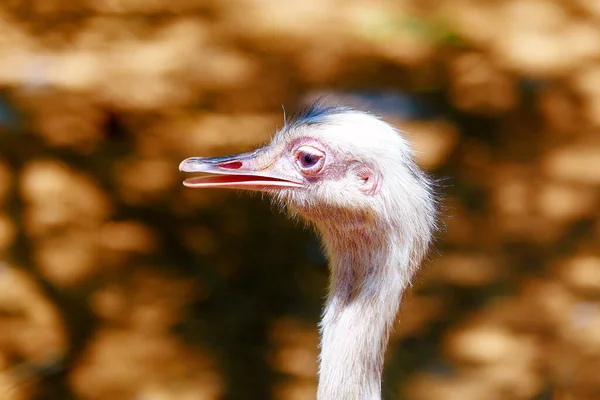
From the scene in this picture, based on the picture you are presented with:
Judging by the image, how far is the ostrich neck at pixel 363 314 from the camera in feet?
5.61

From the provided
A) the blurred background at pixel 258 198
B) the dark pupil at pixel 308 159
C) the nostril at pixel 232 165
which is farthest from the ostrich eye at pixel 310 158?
the blurred background at pixel 258 198

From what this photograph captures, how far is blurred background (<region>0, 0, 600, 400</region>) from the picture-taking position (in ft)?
8.60

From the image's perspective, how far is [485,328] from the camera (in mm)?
2719

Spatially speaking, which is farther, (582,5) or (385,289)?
(582,5)

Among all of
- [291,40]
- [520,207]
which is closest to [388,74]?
[291,40]

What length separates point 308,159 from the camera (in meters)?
1.77

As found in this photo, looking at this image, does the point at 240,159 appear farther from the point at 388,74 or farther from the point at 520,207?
the point at 520,207

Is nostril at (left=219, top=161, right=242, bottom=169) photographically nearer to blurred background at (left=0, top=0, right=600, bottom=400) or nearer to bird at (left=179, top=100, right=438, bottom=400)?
bird at (left=179, top=100, right=438, bottom=400)

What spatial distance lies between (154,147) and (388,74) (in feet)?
2.33

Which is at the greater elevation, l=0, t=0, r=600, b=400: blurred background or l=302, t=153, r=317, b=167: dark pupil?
l=0, t=0, r=600, b=400: blurred background

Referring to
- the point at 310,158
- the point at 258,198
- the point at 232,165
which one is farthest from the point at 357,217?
the point at 258,198

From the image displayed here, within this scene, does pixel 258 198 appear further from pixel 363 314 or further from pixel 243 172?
pixel 363 314

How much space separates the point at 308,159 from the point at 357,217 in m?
0.15

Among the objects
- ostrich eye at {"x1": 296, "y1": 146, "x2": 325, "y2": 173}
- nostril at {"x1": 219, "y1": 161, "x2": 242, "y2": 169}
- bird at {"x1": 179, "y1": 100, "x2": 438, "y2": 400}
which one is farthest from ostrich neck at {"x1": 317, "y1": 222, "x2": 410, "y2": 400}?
nostril at {"x1": 219, "y1": 161, "x2": 242, "y2": 169}
